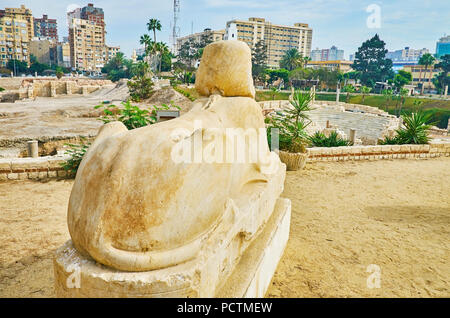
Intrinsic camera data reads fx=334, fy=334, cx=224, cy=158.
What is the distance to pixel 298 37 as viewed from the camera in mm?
86625

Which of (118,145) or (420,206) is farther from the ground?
(118,145)

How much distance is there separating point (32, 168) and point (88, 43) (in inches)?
3524

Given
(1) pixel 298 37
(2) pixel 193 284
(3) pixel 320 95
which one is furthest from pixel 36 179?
(1) pixel 298 37

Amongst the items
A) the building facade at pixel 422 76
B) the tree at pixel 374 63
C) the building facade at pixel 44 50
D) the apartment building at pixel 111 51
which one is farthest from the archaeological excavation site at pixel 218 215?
the apartment building at pixel 111 51

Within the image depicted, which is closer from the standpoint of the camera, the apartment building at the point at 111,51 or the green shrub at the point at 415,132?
the green shrub at the point at 415,132

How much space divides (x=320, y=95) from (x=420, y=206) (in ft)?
145

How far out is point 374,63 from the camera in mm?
55375

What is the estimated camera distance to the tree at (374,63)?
178ft

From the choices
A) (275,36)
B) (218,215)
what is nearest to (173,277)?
(218,215)

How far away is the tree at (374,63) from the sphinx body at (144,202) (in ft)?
190

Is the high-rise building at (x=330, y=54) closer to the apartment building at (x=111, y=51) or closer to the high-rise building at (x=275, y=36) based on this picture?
the high-rise building at (x=275, y=36)

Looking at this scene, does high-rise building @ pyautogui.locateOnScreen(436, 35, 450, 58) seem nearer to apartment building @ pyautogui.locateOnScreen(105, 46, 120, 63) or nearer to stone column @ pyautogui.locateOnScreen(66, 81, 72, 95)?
apartment building @ pyautogui.locateOnScreen(105, 46, 120, 63)

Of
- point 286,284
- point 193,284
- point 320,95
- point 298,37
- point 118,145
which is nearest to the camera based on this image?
point 193,284
